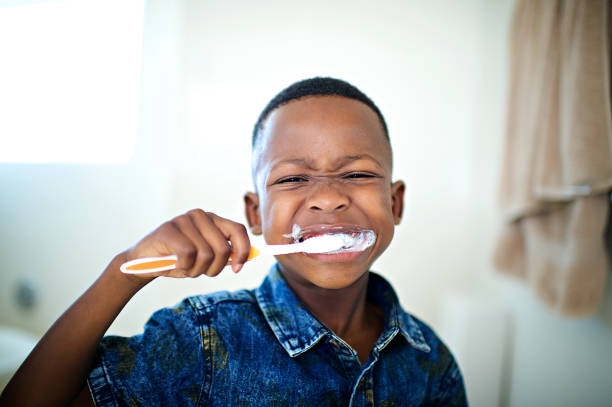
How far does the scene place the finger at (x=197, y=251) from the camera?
36 cm

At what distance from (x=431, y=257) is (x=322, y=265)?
27.8 inches

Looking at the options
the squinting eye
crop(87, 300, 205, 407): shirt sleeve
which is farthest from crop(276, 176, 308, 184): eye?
crop(87, 300, 205, 407): shirt sleeve

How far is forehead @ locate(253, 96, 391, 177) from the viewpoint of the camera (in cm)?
51

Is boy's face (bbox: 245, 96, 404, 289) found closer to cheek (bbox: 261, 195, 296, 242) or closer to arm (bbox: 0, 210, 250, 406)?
cheek (bbox: 261, 195, 296, 242)

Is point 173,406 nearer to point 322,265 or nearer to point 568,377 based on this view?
point 322,265

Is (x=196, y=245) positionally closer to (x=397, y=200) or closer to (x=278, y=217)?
(x=278, y=217)

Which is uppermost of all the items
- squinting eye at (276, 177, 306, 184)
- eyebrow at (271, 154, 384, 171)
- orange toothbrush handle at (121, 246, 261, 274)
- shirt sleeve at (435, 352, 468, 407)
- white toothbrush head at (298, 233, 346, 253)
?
eyebrow at (271, 154, 384, 171)

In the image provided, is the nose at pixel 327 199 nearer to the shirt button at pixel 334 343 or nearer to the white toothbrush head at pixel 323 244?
the white toothbrush head at pixel 323 244

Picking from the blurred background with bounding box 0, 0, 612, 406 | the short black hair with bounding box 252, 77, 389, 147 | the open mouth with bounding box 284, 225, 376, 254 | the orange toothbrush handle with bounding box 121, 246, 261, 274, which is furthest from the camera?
the blurred background with bounding box 0, 0, 612, 406

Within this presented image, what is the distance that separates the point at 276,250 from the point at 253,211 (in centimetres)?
21

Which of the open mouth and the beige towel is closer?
the open mouth

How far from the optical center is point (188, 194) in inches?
39.9

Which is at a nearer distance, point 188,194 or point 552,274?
point 552,274

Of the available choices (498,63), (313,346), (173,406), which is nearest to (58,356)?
(173,406)
